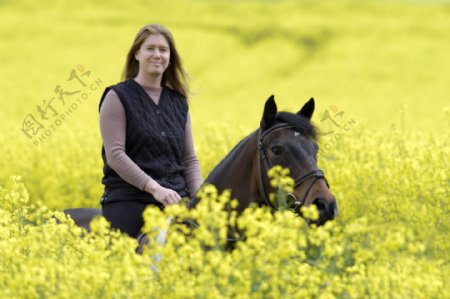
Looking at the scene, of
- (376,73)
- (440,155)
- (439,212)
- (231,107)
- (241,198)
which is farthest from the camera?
(376,73)

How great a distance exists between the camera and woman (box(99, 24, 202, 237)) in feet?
15.6

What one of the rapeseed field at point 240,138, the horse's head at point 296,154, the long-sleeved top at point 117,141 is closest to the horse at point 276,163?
the horse's head at point 296,154

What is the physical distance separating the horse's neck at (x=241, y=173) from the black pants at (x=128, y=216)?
0.55m

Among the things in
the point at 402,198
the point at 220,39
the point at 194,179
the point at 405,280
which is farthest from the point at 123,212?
the point at 220,39

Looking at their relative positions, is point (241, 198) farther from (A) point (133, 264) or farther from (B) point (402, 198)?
(B) point (402, 198)

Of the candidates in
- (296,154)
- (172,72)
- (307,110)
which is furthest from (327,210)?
(172,72)

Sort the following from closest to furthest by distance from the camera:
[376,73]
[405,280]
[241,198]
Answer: [405,280], [241,198], [376,73]

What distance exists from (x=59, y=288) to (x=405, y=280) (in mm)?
1492

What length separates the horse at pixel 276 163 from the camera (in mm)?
4125

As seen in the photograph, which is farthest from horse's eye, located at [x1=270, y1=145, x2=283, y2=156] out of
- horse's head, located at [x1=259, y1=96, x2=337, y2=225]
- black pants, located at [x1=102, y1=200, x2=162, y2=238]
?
black pants, located at [x1=102, y1=200, x2=162, y2=238]

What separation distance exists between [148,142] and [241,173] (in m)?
0.70

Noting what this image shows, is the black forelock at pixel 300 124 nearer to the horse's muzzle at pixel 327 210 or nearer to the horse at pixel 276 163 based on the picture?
the horse at pixel 276 163

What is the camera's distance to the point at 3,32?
32594 millimetres

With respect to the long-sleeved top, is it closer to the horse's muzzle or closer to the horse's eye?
the horse's eye
